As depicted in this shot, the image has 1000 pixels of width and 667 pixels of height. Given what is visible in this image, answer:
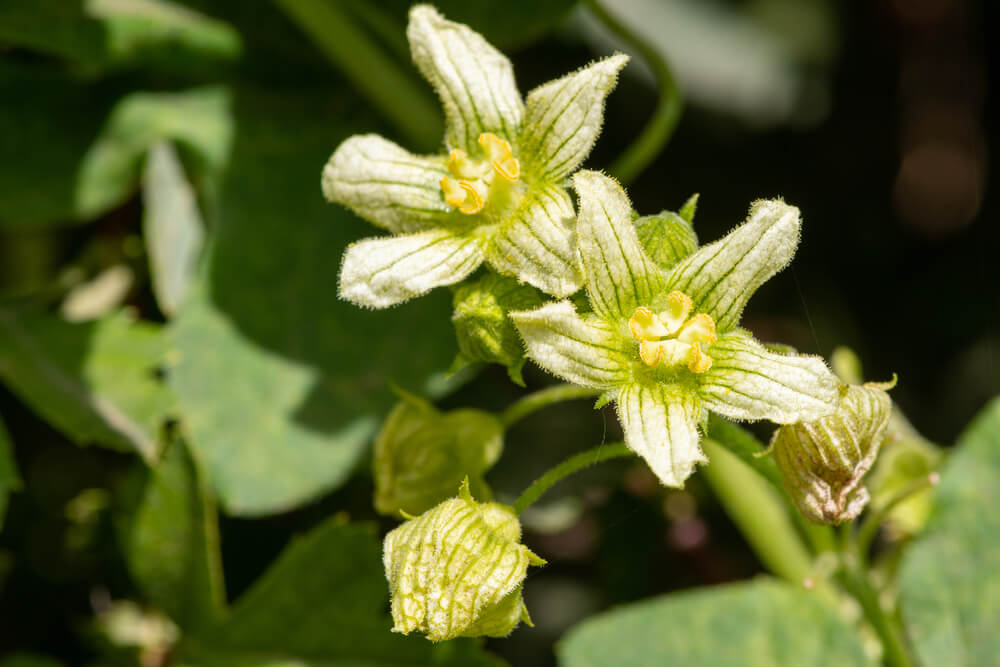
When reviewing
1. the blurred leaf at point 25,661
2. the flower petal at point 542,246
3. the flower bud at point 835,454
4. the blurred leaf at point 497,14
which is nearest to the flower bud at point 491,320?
the flower petal at point 542,246

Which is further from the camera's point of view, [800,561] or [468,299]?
[800,561]

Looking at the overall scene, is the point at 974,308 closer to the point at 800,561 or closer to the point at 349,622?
the point at 800,561

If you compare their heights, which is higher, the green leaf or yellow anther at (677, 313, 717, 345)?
yellow anther at (677, 313, 717, 345)

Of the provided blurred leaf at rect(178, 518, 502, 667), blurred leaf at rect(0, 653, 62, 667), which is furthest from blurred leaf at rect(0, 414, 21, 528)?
blurred leaf at rect(178, 518, 502, 667)

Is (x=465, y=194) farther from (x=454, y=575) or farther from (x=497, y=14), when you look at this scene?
(x=497, y=14)

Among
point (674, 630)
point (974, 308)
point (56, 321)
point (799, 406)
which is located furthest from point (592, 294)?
point (974, 308)

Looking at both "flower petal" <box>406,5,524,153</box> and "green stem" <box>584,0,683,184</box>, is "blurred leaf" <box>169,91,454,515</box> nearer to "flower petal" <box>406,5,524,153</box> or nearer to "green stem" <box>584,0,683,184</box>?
"green stem" <box>584,0,683,184</box>
